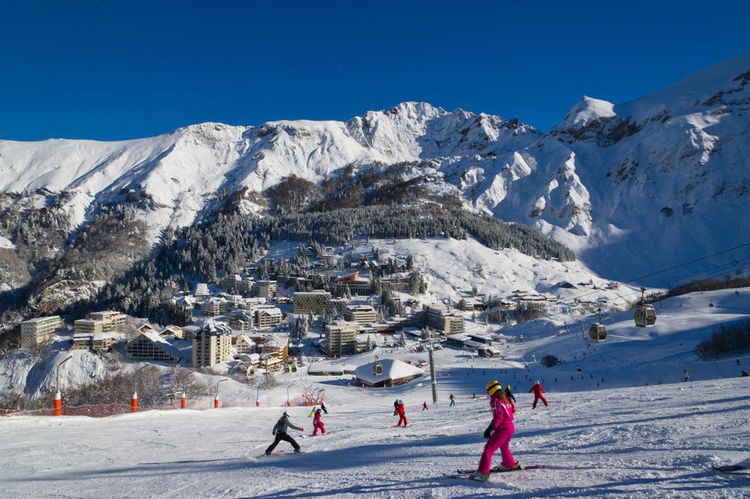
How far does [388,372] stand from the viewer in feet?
160

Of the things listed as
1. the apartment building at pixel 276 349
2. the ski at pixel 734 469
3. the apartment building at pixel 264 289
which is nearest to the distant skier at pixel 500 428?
the ski at pixel 734 469

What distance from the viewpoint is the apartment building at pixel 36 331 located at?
283 feet

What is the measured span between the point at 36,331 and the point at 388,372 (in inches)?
3027

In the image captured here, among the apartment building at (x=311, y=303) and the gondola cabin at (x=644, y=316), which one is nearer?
the gondola cabin at (x=644, y=316)

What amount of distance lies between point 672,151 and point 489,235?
103 metres

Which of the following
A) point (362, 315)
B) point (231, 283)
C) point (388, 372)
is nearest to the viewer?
point (388, 372)

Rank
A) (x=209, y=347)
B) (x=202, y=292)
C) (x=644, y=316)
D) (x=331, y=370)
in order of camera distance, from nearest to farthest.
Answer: (x=644, y=316) → (x=331, y=370) → (x=209, y=347) → (x=202, y=292)

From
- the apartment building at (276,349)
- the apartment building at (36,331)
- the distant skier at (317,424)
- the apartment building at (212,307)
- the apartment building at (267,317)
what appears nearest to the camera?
the distant skier at (317,424)

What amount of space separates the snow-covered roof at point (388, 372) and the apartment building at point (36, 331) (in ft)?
215

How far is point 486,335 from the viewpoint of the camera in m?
78.1

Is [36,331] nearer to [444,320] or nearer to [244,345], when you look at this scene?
[244,345]

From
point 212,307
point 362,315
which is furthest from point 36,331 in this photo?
point 362,315

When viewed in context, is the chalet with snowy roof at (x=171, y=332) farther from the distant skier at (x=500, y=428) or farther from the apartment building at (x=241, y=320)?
the distant skier at (x=500, y=428)

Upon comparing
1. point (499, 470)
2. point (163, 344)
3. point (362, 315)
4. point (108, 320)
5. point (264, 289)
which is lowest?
point (499, 470)
